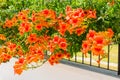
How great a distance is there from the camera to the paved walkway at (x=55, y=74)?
3.14 m

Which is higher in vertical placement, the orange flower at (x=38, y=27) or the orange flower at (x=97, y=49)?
the orange flower at (x=38, y=27)

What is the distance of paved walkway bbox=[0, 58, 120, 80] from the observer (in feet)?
10.3

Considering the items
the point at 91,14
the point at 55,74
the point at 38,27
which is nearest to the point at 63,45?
the point at 91,14

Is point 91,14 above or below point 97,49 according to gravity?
above

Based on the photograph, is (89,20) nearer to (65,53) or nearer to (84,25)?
(84,25)

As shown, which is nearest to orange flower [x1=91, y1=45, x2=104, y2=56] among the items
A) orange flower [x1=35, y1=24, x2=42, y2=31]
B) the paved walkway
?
orange flower [x1=35, y1=24, x2=42, y2=31]

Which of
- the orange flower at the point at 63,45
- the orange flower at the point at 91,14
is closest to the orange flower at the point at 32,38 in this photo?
the orange flower at the point at 63,45

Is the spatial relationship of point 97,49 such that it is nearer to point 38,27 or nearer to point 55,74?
point 38,27

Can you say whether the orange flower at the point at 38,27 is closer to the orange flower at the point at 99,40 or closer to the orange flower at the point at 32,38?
the orange flower at the point at 32,38

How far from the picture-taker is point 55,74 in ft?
11.7

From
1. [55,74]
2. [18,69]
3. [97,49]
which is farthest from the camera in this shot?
[55,74]

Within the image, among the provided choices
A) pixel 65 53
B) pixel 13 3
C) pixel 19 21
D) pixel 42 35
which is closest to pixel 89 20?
pixel 65 53

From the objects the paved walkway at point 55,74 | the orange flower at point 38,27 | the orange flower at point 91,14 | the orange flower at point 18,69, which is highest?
the orange flower at point 91,14

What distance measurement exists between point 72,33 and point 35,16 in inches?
13.4
